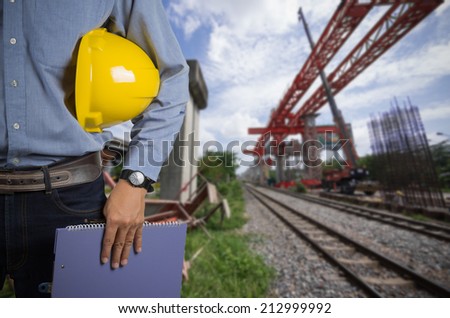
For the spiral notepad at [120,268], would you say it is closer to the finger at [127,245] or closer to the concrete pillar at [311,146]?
the finger at [127,245]

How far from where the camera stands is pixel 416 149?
28.1 ft

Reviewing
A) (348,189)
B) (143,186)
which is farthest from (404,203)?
(143,186)

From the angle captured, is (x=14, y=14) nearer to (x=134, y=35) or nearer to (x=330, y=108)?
(x=134, y=35)

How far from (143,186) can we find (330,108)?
61.3ft

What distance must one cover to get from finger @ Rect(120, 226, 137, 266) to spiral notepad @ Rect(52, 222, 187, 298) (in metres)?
0.02

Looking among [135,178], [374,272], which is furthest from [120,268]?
[374,272]

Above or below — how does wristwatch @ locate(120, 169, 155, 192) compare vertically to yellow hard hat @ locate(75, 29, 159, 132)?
below

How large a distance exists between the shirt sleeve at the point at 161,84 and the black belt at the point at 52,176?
0.17 meters

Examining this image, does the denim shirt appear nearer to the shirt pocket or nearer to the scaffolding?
the shirt pocket

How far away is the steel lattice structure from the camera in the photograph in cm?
1068

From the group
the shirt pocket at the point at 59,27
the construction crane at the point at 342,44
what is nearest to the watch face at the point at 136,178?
the shirt pocket at the point at 59,27

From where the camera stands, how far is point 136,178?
717mm

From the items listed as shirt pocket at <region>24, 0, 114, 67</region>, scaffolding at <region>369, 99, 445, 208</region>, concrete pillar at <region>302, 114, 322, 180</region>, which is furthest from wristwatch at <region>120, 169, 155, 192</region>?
concrete pillar at <region>302, 114, 322, 180</region>

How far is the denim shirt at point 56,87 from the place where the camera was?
70cm
